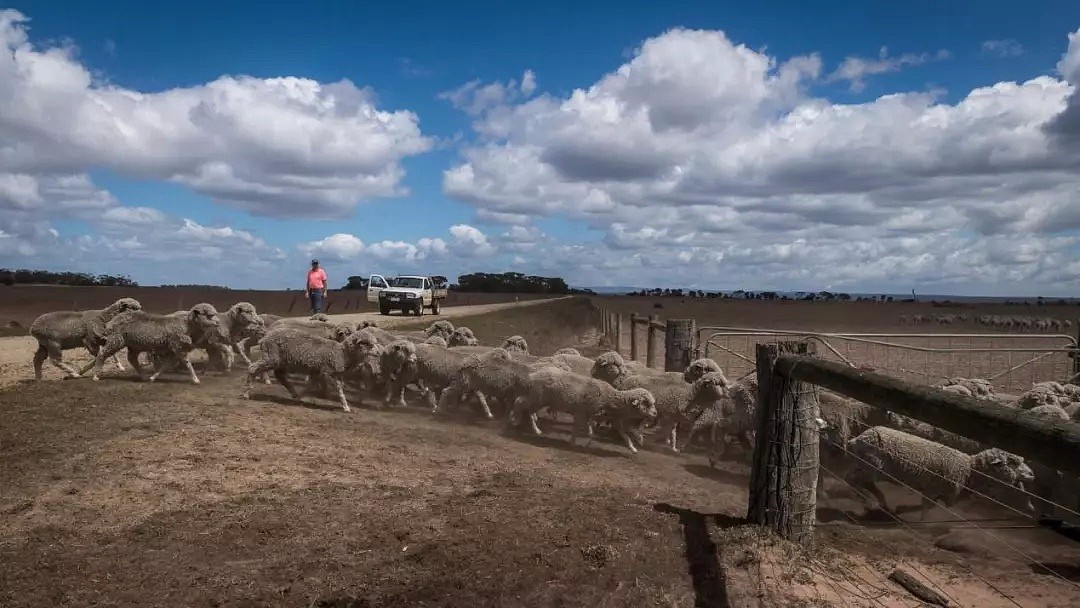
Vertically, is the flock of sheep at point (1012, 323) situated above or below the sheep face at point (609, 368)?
below

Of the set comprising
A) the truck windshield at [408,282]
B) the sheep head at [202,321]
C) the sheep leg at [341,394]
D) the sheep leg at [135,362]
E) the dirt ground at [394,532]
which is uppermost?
the truck windshield at [408,282]

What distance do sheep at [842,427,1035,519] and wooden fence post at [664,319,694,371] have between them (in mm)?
6048

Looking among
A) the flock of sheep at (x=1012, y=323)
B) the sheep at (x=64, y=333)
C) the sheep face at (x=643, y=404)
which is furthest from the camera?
the flock of sheep at (x=1012, y=323)

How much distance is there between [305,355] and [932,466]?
30.2ft

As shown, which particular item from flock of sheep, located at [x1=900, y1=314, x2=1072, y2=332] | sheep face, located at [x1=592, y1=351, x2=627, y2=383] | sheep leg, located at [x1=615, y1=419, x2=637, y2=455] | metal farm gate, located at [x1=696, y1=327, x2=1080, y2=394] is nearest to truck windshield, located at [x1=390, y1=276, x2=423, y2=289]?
metal farm gate, located at [x1=696, y1=327, x2=1080, y2=394]

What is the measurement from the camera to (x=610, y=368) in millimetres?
12672

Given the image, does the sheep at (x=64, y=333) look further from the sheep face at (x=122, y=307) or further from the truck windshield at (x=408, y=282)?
the truck windshield at (x=408, y=282)

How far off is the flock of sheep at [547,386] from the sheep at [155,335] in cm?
2

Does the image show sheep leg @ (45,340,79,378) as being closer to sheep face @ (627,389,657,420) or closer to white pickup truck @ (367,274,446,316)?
sheep face @ (627,389,657,420)

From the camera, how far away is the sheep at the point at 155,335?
1276cm

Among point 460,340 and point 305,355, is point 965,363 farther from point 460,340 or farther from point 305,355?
point 305,355

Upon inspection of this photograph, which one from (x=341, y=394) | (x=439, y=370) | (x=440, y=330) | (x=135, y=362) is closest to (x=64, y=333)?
(x=135, y=362)

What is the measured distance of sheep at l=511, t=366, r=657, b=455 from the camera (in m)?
10.6

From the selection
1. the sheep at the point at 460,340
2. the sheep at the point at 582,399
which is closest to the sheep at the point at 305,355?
the sheep at the point at 582,399
